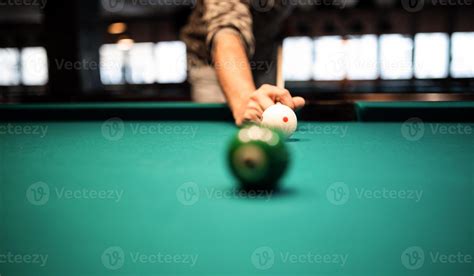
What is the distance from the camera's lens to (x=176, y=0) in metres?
10.7

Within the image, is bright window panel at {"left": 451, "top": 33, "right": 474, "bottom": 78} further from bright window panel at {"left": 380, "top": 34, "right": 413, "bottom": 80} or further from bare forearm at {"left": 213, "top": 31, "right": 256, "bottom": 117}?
bare forearm at {"left": 213, "top": 31, "right": 256, "bottom": 117}

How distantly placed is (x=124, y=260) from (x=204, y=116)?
1.75m

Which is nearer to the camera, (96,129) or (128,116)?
(96,129)

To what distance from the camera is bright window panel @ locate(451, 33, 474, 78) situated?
11.7m

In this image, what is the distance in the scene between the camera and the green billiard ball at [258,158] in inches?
43.6

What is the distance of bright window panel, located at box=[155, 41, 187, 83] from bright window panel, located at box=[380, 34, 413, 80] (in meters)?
5.84

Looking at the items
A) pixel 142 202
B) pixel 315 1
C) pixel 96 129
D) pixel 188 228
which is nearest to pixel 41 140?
pixel 96 129

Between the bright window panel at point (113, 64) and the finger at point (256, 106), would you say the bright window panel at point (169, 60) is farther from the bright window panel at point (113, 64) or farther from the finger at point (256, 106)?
the finger at point (256, 106)

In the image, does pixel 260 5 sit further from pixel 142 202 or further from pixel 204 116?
pixel 142 202

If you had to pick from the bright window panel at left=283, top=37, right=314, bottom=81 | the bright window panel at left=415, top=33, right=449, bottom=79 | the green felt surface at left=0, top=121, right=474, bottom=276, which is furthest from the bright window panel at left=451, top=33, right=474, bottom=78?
the green felt surface at left=0, top=121, right=474, bottom=276

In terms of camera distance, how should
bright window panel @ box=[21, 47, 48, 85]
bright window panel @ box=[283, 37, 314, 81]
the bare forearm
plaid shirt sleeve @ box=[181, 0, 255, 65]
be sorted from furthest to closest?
bright window panel @ box=[21, 47, 48, 85], bright window panel @ box=[283, 37, 314, 81], plaid shirt sleeve @ box=[181, 0, 255, 65], the bare forearm

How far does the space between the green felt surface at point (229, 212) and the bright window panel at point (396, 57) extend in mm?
10828

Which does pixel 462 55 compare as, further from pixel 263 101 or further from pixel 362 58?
pixel 263 101

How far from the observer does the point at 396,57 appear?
39.9 ft
